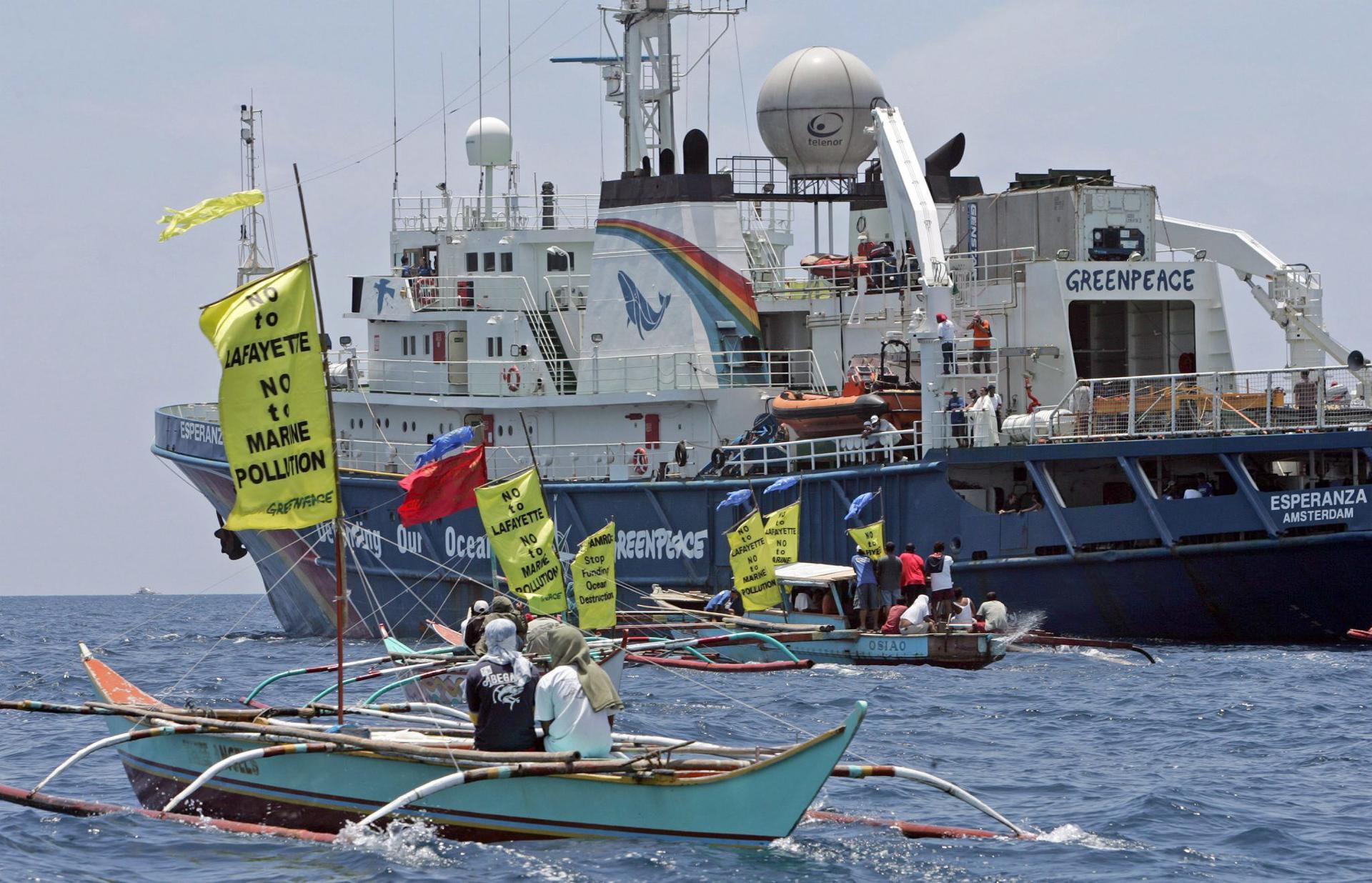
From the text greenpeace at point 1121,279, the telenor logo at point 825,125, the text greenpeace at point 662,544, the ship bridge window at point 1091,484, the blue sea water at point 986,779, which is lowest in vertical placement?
the blue sea water at point 986,779

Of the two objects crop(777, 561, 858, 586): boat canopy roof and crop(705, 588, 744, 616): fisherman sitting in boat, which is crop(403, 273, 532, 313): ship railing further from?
crop(777, 561, 858, 586): boat canopy roof

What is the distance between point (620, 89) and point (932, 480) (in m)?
12.3

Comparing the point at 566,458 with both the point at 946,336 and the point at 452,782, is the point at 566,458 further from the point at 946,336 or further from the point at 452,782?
the point at 452,782

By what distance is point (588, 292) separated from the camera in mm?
34875

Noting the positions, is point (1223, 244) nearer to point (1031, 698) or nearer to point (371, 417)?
point (1031, 698)

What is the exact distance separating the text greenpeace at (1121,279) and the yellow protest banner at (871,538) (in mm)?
6378

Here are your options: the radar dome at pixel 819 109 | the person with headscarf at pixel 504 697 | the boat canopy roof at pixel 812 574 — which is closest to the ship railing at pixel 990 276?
the radar dome at pixel 819 109

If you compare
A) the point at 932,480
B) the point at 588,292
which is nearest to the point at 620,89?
the point at 588,292

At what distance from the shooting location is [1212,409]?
26031 millimetres

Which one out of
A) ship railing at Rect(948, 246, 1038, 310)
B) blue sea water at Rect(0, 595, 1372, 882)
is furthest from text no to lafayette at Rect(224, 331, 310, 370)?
ship railing at Rect(948, 246, 1038, 310)

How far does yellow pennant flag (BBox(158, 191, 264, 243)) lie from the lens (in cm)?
1469

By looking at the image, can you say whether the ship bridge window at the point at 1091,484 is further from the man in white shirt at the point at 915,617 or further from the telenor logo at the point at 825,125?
the telenor logo at the point at 825,125

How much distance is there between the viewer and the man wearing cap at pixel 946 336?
28.4 m

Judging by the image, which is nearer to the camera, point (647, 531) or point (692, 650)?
point (692, 650)
